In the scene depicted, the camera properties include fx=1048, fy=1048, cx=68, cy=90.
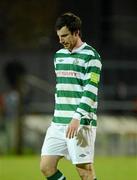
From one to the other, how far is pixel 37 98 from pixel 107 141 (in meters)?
3.35

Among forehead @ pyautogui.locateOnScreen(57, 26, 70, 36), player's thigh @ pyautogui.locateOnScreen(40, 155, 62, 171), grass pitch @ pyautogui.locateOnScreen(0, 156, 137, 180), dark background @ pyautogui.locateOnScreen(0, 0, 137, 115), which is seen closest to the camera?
forehead @ pyautogui.locateOnScreen(57, 26, 70, 36)

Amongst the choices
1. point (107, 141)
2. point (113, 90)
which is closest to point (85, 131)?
point (107, 141)

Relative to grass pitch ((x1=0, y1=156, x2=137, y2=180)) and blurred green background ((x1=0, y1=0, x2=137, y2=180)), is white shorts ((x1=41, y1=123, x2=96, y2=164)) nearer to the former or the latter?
grass pitch ((x1=0, y1=156, x2=137, y2=180))

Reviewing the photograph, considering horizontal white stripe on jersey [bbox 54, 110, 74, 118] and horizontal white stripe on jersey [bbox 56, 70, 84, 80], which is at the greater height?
horizontal white stripe on jersey [bbox 56, 70, 84, 80]

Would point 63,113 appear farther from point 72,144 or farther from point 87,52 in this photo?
point 87,52

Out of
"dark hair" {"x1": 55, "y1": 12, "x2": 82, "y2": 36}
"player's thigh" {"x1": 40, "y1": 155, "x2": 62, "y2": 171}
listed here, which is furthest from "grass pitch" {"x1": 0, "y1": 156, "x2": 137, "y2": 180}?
"dark hair" {"x1": 55, "y1": 12, "x2": 82, "y2": 36}

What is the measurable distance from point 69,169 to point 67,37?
23.1ft

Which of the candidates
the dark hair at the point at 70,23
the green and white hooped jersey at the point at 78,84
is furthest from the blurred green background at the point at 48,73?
the dark hair at the point at 70,23

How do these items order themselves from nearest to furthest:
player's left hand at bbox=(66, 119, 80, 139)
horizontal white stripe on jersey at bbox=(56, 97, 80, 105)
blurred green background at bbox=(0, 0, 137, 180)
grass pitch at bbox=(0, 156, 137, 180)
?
player's left hand at bbox=(66, 119, 80, 139) → horizontal white stripe on jersey at bbox=(56, 97, 80, 105) → grass pitch at bbox=(0, 156, 137, 180) → blurred green background at bbox=(0, 0, 137, 180)

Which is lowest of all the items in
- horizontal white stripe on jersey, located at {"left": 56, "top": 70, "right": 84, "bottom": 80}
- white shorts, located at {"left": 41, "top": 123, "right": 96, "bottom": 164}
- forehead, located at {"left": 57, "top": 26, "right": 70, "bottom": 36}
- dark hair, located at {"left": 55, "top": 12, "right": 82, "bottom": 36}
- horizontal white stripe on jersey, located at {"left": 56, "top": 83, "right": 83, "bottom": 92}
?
white shorts, located at {"left": 41, "top": 123, "right": 96, "bottom": 164}

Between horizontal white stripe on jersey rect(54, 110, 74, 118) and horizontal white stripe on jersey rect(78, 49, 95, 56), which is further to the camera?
horizontal white stripe on jersey rect(54, 110, 74, 118)

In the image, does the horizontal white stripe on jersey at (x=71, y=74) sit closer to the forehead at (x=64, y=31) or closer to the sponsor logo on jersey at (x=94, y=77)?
the sponsor logo on jersey at (x=94, y=77)

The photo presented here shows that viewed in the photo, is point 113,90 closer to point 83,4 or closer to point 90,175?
point 83,4

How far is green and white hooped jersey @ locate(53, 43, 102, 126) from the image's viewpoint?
1010 cm
